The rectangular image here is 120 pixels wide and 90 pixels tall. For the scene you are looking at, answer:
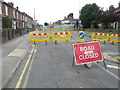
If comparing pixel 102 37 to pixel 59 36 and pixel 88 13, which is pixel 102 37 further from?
pixel 88 13

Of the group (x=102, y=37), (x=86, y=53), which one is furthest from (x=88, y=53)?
(x=102, y=37)

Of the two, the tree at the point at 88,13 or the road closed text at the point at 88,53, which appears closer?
the road closed text at the point at 88,53

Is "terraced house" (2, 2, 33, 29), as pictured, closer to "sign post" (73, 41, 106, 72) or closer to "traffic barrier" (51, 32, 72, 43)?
"traffic barrier" (51, 32, 72, 43)

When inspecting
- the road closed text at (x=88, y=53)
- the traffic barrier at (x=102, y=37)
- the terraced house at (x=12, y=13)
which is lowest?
the road closed text at (x=88, y=53)

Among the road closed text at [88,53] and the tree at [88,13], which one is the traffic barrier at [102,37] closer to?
the road closed text at [88,53]

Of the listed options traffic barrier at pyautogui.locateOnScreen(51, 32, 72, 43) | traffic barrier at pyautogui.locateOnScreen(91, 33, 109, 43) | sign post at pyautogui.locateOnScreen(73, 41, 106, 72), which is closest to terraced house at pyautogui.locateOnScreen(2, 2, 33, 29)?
traffic barrier at pyautogui.locateOnScreen(51, 32, 72, 43)

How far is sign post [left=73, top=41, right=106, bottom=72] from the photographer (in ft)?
21.4

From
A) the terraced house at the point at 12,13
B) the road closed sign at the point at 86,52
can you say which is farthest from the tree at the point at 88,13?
the road closed sign at the point at 86,52

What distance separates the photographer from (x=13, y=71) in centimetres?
611

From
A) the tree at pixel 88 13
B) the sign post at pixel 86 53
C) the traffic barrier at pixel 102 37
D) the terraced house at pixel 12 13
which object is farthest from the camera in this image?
the tree at pixel 88 13

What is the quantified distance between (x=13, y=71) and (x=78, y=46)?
11.7 feet

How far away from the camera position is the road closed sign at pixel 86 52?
6535mm

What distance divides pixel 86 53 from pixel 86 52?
0.06 m

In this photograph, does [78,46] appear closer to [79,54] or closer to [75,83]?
[79,54]
